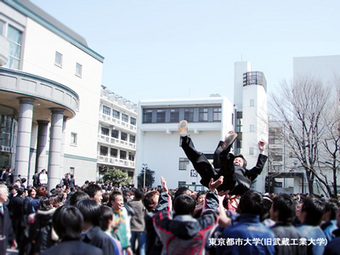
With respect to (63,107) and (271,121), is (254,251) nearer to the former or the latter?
(63,107)

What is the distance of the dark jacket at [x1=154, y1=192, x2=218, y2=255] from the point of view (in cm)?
398

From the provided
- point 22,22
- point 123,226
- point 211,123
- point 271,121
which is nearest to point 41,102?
point 22,22

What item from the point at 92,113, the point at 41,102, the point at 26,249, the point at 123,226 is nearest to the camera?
the point at 123,226

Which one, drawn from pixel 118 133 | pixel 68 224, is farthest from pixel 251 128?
pixel 68 224

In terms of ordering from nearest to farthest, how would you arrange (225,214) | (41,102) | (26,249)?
(225,214), (26,249), (41,102)

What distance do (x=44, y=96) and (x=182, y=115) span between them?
108 ft

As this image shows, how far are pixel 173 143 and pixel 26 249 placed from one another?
43978 millimetres

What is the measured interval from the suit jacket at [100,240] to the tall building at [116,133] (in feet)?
142

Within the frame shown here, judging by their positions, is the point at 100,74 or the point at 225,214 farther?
the point at 100,74

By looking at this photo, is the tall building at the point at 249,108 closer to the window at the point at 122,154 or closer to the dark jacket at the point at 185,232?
the window at the point at 122,154

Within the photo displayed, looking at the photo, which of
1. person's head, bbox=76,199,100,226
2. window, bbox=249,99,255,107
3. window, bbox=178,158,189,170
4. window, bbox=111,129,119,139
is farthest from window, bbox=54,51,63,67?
window, bbox=249,99,255,107

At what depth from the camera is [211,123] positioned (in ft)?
158

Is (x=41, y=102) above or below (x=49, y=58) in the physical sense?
below

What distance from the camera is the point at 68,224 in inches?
143
